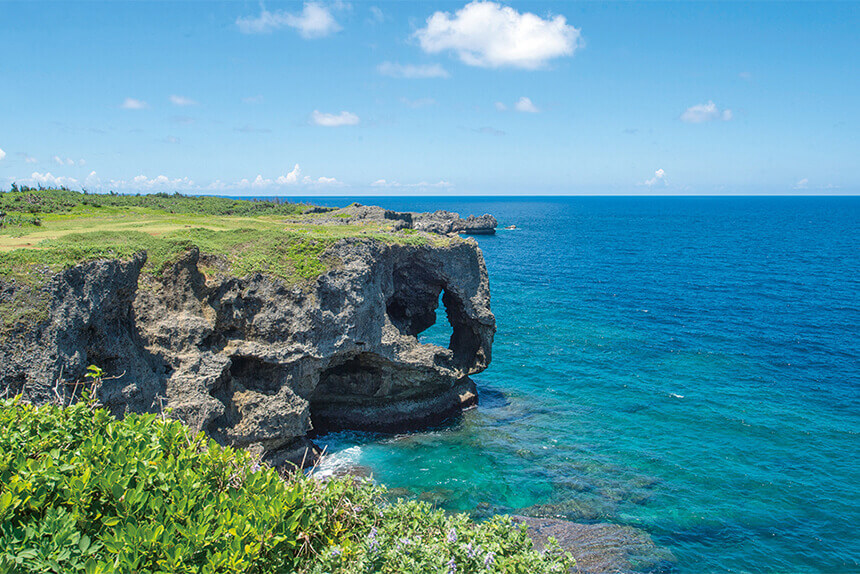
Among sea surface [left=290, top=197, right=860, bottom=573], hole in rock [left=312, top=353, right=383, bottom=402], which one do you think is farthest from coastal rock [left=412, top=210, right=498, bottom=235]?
hole in rock [left=312, top=353, right=383, bottom=402]

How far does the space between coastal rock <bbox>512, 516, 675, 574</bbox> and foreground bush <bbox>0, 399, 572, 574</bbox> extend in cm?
1131

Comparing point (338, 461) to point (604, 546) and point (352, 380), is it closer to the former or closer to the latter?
point (352, 380)

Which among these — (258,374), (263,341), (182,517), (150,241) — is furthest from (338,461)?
(182,517)

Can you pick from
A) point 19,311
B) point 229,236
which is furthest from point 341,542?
point 229,236

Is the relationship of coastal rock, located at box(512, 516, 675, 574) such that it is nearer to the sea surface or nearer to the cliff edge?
the sea surface

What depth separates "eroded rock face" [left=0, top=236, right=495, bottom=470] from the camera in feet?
62.7

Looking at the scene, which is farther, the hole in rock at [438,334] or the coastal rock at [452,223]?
the coastal rock at [452,223]

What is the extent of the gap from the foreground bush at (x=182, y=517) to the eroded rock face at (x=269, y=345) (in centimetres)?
757

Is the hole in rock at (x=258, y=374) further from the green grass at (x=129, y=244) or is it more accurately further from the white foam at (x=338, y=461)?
the white foam at (x=338, y=461)

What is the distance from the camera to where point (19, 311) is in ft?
57.8

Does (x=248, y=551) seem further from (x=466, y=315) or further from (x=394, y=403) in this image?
(x=466, y=315)

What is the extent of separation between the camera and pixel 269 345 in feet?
87.2

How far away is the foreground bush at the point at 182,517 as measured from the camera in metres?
8.55

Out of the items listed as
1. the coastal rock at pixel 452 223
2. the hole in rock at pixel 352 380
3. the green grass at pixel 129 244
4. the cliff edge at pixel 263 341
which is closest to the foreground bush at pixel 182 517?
the cliff edge at pixel 263 341
